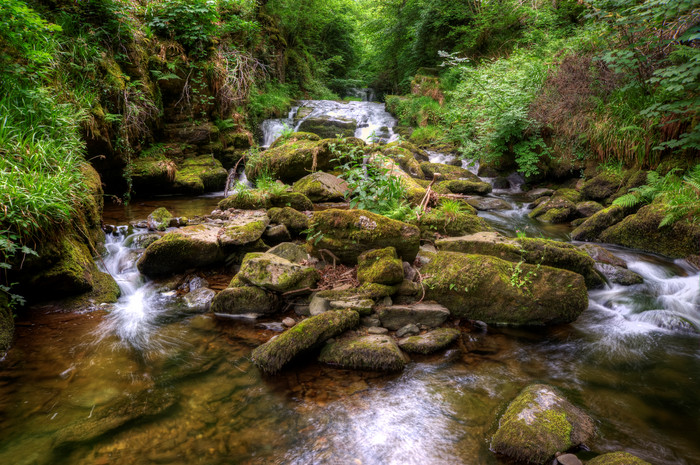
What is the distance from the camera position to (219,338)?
145 inches

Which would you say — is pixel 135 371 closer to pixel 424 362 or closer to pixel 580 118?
pixel 424 362

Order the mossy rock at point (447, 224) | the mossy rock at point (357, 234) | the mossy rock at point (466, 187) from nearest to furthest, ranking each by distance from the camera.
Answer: the mossy rock at point (357, 234)
the mossy rock at point (447, 224)
the mossy rock at point (466, 187)

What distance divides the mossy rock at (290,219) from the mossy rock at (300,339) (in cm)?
262

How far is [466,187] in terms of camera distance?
953cm

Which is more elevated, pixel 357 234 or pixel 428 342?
pixel 357 234

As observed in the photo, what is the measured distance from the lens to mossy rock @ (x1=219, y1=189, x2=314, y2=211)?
6785 millimetres

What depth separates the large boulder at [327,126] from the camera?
46.2 ft

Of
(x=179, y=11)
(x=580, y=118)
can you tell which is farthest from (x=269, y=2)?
(x=580, y=118)

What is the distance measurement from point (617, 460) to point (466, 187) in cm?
813

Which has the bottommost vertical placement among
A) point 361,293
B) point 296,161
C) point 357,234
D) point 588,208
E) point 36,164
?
point 361,293

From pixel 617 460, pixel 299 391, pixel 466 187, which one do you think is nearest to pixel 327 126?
pixel 466 187

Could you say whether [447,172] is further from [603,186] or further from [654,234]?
[654,234]

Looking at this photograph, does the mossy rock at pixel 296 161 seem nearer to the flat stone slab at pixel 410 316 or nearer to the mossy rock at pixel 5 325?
the flat stone slab at pixel 410 316

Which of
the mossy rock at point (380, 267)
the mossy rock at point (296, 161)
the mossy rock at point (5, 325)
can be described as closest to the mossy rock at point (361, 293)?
the mossy rock at point (380, 267)
